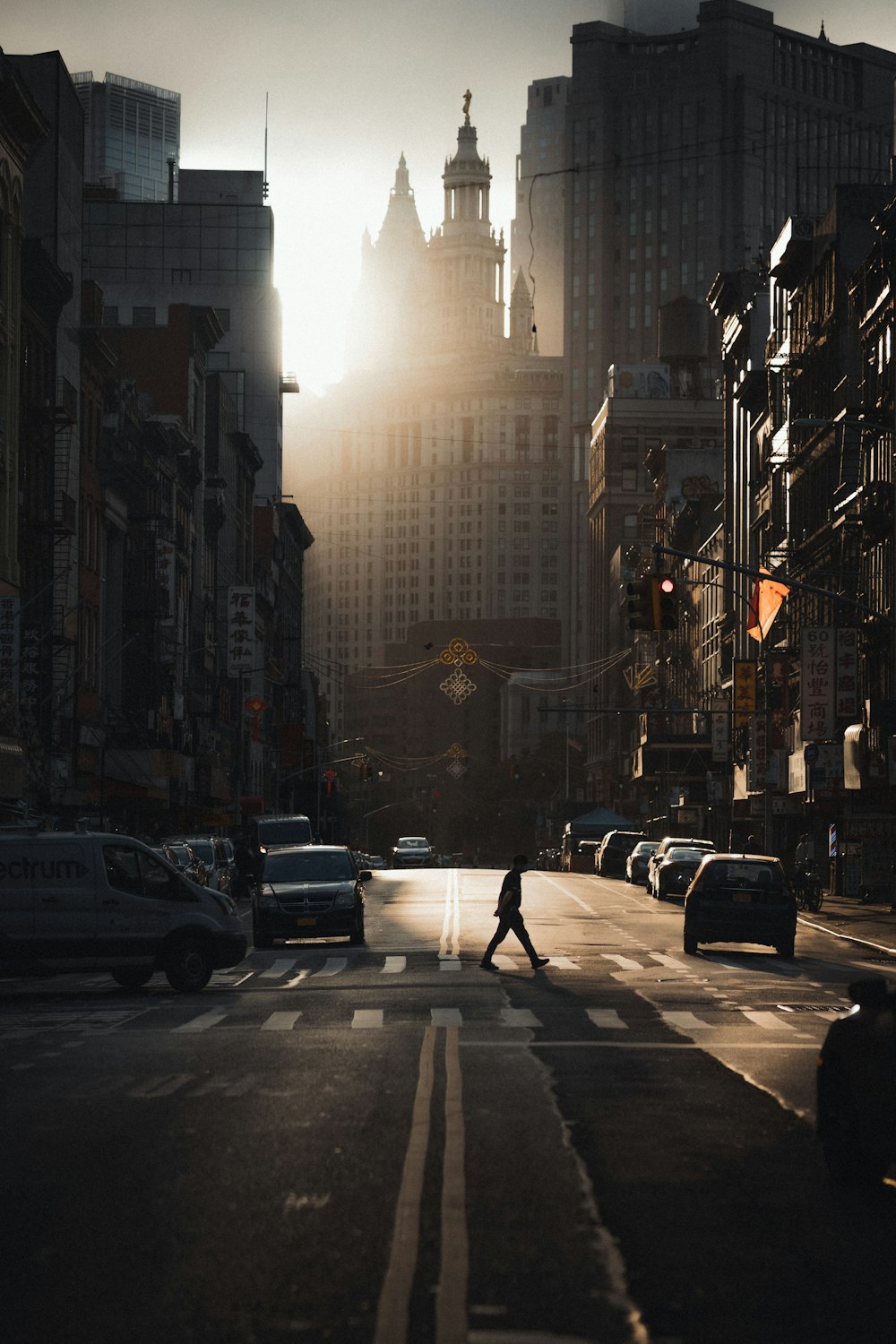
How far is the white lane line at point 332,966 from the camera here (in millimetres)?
28656

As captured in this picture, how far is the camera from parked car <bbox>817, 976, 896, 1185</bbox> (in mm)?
9906

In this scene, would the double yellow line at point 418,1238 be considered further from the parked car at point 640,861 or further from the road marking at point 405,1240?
the parked car at point 640,861

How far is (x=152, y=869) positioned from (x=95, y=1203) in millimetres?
16118

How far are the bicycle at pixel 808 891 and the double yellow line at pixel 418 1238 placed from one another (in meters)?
36.3

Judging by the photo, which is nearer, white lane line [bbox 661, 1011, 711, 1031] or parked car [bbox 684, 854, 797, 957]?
white lane line [bbox 661, 1011, 711, 1031]

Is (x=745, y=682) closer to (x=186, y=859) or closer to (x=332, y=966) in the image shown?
(x=186, y=859)

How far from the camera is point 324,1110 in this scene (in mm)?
13914

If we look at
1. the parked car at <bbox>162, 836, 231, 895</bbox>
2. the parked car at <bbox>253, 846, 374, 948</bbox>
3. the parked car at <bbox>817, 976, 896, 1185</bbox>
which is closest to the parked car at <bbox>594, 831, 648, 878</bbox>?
A: the parked car at <bbox>162, 836, 231, 895</bbox>

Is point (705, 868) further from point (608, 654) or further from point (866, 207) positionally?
point (608, 654)

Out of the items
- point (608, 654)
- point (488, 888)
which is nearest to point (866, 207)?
point (488, 888)

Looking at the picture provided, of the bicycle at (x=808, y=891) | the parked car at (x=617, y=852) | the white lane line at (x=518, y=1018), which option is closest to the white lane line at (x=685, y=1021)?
the white lane line at (x=518, y=1018)

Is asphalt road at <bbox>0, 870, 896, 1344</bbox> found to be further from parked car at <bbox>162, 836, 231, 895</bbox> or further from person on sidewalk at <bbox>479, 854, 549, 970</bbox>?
parked car at <bbox>162, 836, 231, 895</bbox>

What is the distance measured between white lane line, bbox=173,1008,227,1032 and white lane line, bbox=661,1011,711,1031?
4808 mm

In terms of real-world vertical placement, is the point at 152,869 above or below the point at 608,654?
below
